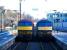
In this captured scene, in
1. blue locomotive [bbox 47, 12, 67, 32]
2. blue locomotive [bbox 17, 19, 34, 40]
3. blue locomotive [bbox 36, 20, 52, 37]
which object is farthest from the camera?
blue locomotive [bbox 47, 12, 67, 32]

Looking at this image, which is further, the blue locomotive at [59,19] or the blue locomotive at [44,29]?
the blue locomotive at [59,19]

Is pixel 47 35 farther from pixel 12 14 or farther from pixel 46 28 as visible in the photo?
pixel 12 14

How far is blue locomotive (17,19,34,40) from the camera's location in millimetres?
37375

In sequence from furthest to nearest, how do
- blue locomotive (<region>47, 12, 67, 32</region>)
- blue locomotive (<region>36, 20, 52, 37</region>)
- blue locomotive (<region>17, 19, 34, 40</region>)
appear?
blue locomotive (<region>47, 12, 67, 32</region>)
blue locomotive (<region>36, 20, 52, 37</region>)
blue locomotive (<region>17, 19, 34, 40</region>)

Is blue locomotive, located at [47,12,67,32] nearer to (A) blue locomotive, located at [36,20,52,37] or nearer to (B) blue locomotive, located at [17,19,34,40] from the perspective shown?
(A) blue locomotive, located at [36,20,52,37]

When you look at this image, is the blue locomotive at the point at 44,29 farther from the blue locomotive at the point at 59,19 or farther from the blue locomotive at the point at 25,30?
the blue locomotive at the point at 59,19

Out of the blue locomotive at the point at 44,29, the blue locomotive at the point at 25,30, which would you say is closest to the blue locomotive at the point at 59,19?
the blue locomotive at the point at 44,29

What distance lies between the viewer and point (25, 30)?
123 feet

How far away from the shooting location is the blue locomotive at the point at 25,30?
37.4 m

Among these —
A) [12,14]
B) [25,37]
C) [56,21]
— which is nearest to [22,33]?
[25,37]

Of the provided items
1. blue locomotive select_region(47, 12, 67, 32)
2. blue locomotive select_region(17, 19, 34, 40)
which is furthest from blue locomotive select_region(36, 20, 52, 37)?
blue locomotive select_region(47, 12, 67, 32)

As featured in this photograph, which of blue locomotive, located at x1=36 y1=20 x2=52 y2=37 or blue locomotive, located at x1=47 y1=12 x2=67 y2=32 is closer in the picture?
blue locomotive, located at x1=36 y1=20 x2=52 y2=37

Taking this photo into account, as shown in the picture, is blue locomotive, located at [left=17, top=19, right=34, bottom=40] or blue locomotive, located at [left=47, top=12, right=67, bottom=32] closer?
blue locomotive, located at [left=17, top=19, right=34, bottom=40]

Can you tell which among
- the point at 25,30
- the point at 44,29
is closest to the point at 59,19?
the point at 44,29
